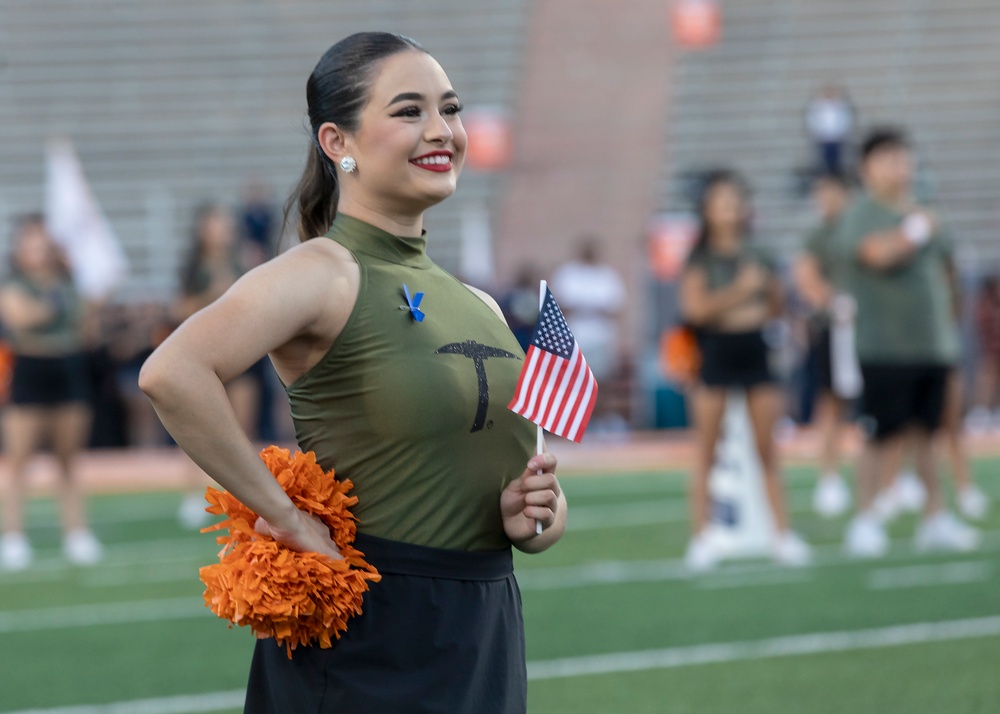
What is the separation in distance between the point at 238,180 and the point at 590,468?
381 inches

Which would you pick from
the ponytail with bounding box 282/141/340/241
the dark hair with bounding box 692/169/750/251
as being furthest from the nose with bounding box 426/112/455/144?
the dark hair with bounding box 692/169/750/251

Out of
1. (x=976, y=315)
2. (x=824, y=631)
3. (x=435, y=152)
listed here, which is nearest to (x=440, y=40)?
(x=976, y=315)

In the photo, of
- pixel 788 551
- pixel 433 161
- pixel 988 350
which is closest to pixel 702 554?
pixel 788 551

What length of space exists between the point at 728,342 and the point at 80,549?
418 cm

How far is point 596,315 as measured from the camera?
1706 cm

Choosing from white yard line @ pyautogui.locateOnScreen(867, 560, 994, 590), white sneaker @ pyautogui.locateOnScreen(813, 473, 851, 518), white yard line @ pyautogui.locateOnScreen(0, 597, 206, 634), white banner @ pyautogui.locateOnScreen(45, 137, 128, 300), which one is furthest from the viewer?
white banner @ pyautogui.locateOnScreen(45, 137, 128, 300)

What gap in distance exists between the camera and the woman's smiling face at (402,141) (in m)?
2.83

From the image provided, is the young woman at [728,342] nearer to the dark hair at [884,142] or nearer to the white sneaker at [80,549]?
the dark hair at [884,142]

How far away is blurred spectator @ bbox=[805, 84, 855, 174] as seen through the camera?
64.2 ft

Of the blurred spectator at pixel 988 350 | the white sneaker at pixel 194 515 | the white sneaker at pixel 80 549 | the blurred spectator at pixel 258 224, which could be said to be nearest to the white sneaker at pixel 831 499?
the white sneaker at pixel 194 515

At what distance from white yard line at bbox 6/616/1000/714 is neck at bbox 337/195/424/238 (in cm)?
310

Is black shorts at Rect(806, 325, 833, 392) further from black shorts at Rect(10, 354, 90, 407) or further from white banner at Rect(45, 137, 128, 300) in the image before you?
white banner at Rect(45, 137, 128, 300)

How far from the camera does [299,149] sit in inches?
875

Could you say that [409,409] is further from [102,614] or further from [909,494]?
[909,494]
